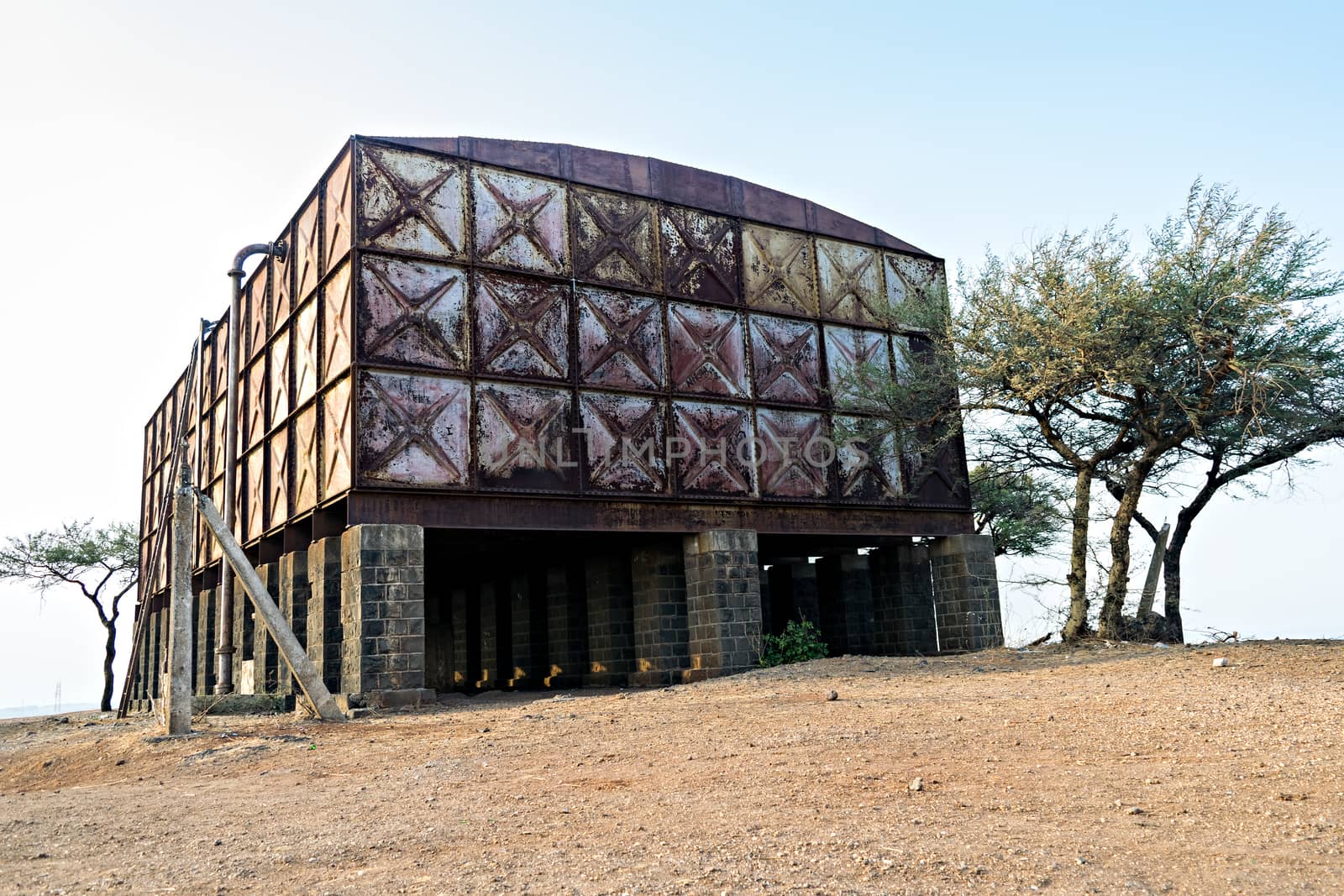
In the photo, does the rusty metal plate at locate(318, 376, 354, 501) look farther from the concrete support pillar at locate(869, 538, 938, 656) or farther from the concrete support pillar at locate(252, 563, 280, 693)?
the concrete support pillar at locate(869, 538, 938, 656)

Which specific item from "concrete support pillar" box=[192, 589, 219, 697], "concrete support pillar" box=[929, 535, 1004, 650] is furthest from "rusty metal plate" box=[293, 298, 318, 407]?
"concrete support pillar" box=[929, 535, 1004, 650]

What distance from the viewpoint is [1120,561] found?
762 inches

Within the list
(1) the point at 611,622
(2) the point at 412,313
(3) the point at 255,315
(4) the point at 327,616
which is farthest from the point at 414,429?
(3) the point at 255,315

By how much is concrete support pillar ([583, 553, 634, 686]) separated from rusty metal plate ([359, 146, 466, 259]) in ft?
24.5

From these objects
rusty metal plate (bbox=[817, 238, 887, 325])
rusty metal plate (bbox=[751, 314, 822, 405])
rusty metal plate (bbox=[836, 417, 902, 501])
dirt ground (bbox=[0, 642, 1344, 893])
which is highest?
rusty metal plate (bbox=[817, 238, 887, 325])

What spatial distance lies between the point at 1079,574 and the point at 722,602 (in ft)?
23.7

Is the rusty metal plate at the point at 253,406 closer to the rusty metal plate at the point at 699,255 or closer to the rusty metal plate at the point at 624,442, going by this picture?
the rusty metal plate at the point at 624,442

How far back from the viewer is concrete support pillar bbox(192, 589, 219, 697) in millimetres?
25031

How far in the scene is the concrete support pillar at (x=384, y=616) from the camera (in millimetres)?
15484

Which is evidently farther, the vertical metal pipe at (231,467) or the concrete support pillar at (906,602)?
the concrete support pillar at (906,602)

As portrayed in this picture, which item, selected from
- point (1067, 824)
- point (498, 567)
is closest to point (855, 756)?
point (1067, 824)

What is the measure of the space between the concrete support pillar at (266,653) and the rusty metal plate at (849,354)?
497 inches

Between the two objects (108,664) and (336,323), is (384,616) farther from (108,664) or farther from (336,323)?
(108,664)

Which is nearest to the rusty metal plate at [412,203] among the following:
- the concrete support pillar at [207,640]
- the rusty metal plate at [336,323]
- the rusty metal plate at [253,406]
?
the rusty metal plate at [336,323]
